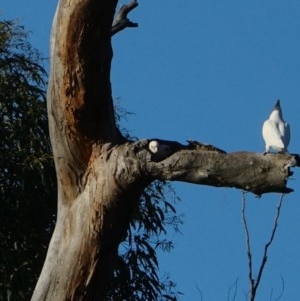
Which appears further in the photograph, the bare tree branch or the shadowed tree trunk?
the bare tree branch

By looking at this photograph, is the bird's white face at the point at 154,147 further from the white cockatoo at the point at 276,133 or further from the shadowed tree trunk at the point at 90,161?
the white cockatoo at the point at 276,133

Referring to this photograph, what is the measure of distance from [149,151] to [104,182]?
0.76 feet

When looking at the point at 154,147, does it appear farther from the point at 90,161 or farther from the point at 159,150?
the point at 90,161

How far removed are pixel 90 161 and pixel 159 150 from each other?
1.11 feet

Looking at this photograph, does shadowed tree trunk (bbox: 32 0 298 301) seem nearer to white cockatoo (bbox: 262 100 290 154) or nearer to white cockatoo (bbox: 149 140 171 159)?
white cockatoo (bbox: 149 140 171 159)

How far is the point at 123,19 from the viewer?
5.57 metres

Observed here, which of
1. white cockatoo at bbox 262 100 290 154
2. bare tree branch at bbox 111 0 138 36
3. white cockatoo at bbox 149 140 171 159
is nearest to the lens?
white cockatoo at bbox 149 140 171 159

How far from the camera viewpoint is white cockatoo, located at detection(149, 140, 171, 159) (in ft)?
16.1

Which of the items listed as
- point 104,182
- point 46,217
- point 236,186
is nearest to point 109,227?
point 104,182

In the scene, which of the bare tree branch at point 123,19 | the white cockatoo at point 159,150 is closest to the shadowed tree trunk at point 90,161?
the white cockatoo at point 159,150

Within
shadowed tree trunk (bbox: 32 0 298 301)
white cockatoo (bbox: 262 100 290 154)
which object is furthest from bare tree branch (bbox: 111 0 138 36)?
white cockatoo (bbox: 262 100 290 154)

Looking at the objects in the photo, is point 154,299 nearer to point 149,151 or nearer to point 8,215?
point 8,215

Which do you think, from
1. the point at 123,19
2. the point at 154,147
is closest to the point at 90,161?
the point at 154,147

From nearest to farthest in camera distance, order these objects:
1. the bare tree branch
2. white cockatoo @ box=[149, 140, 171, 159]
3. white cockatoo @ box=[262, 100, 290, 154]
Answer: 1. white cockatoo @ box=[149, 140, 171, 159]
2. white cockatoo @ box=[262, 100, 290, 154]
3. the bare tree branch
